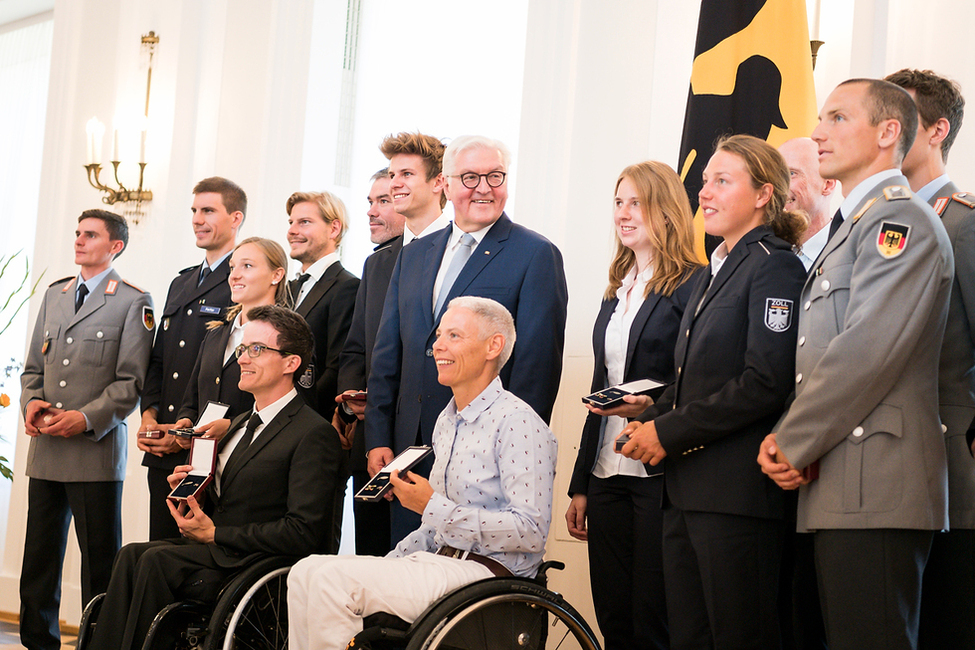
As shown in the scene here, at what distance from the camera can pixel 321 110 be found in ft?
17.6

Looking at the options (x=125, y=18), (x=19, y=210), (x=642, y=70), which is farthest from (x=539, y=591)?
(x=19, y=210)

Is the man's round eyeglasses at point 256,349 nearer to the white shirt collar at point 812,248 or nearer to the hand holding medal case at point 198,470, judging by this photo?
the hand holding medal case at point 198,470

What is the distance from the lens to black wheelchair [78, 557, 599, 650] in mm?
2092

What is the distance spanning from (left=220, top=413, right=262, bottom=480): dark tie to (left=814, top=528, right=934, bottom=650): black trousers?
1.82 metres

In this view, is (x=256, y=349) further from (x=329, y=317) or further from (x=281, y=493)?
(x=329, y=317)

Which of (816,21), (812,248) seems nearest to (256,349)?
(812,248)

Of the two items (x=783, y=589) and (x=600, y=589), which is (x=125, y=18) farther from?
(x=783, y=589)

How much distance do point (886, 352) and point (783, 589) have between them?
791mm

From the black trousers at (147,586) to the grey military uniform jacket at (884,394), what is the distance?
1.65m

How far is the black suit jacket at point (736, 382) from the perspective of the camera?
2209 millimetres

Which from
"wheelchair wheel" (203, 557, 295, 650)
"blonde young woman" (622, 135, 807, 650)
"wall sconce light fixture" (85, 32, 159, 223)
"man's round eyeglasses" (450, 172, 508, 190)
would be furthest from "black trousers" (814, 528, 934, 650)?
"wall sconce light fixture" (85, 32, 159, 223)

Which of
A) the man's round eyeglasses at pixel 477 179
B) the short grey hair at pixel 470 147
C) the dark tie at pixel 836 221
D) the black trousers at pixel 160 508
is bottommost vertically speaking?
the black trousers at pixel 160 508

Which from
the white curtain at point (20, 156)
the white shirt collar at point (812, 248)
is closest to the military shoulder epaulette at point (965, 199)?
the white shirt collar at point (812, 248)

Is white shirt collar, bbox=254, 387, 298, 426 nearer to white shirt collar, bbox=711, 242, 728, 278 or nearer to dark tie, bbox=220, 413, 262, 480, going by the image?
dark tie, bbox=220, 413, 262, 480
